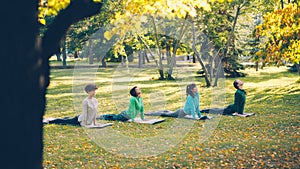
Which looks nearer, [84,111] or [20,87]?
[20,87]

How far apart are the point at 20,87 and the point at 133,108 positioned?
29.3 ft

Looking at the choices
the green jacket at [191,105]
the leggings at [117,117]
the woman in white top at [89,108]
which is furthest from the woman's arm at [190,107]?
the woman in white top at [89,108]

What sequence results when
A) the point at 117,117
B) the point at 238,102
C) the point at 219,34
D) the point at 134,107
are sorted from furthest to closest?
the point at 219,34 < the point at 238,102 < the point at 117,117 < the point at 134,107

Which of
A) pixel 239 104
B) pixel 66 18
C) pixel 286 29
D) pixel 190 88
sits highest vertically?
pixel 286 29

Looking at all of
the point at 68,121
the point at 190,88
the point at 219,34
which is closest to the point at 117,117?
the point at 68,121

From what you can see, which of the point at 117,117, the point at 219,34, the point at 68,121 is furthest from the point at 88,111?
the point at 219,34

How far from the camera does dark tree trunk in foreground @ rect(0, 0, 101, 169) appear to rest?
4.14m

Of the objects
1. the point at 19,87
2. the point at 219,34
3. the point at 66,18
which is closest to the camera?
the point at 19,87

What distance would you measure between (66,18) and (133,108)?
8442 millimetres

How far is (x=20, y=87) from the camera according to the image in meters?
4.19

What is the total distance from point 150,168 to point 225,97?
14.1m

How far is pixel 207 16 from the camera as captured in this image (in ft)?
77.8

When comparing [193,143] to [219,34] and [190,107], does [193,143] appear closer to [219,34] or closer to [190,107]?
[190,107]

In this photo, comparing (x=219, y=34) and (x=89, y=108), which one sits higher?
(x=219, y=34)
